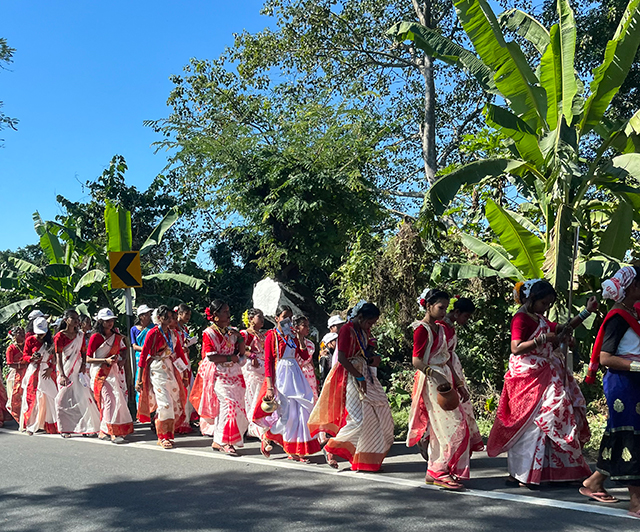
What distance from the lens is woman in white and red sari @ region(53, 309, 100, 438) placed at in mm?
10430

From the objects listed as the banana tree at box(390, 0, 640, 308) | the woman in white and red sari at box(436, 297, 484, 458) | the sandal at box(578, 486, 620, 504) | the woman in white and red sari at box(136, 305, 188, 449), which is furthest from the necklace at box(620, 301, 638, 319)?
the woman in white and red sari at box(136, 305, 188, 449)

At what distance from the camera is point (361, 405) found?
7.15 m

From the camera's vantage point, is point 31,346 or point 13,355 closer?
point 31,346

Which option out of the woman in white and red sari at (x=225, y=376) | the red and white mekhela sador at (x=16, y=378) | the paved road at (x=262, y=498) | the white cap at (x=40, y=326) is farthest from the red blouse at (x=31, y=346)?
the woman in white and red sari at (x=225, y=376)

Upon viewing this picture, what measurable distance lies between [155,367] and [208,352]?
0.93 meters

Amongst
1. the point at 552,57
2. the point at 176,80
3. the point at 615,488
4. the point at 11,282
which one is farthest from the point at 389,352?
the point at 176,80

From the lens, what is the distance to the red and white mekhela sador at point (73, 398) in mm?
10430

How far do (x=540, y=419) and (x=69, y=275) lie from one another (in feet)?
41.8

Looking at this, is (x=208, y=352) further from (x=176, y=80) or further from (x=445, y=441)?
(x=176, y=80)

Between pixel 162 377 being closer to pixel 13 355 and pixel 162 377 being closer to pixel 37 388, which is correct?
pixel 37 388

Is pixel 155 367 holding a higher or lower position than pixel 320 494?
higher

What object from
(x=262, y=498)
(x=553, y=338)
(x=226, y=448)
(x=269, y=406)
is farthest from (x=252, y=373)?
(x=553, y=338)

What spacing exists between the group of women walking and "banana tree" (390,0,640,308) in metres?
2.13

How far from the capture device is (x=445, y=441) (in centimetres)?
637
